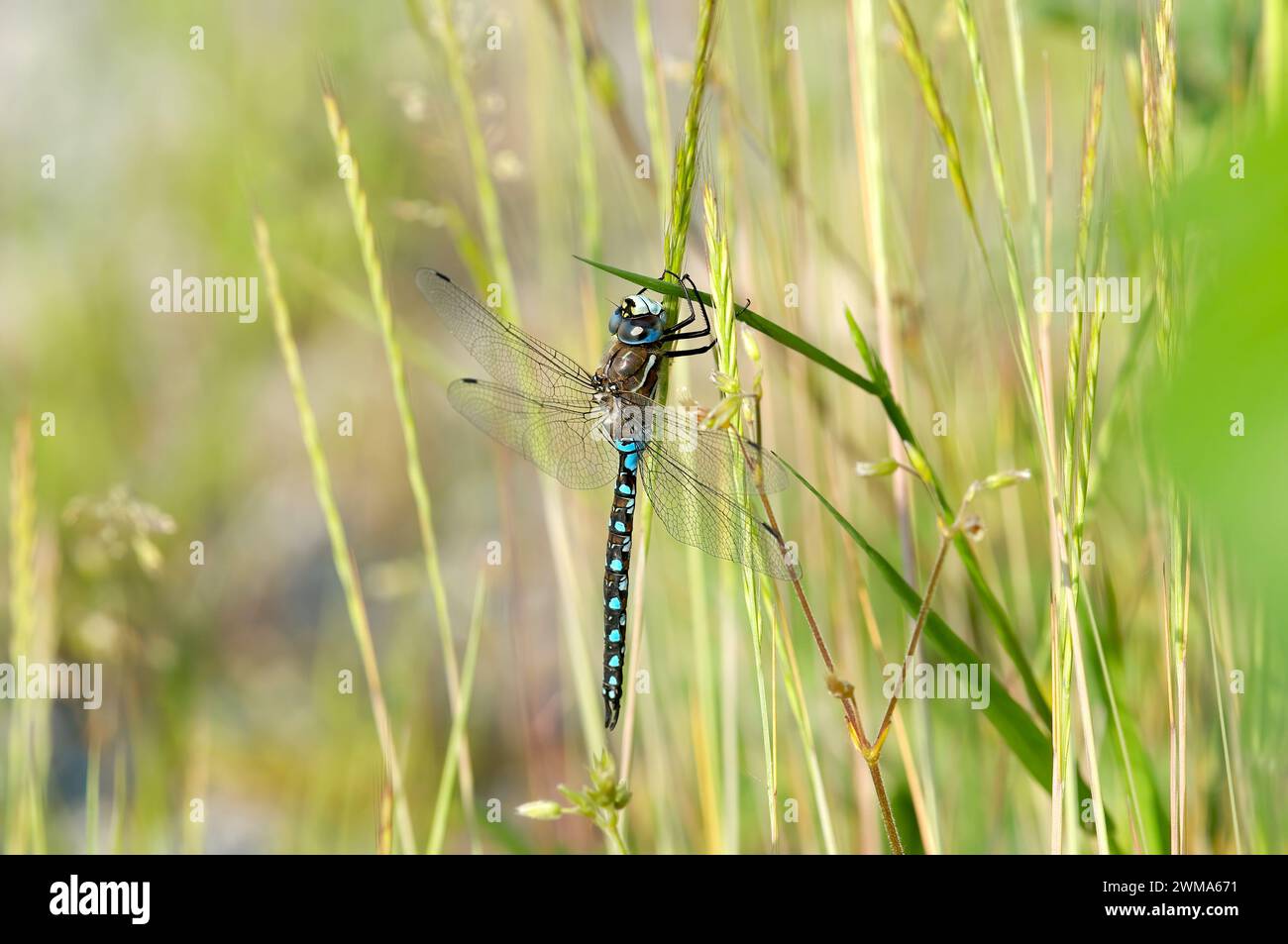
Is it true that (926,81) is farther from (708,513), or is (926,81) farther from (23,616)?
(23,616)

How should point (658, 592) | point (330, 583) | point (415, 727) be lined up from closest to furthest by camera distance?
A: point (658, 592) < point (415, 727) < point (330, 583)

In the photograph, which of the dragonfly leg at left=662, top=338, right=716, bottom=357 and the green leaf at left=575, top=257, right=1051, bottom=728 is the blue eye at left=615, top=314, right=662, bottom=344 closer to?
the dragonfly leg at left=662, top=338, right=716, bottom=357

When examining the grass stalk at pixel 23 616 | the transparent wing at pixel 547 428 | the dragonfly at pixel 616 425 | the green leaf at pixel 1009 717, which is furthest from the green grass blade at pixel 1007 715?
the grass stalk at pixel 23 616

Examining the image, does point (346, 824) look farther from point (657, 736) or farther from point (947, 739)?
point (947, 739)

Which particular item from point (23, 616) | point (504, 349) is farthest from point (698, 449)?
point (23, 616)

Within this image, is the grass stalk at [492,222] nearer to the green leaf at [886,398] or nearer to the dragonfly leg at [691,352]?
the dragonfly leg at [691,352]

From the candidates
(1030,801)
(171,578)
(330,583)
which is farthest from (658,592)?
(171,578)

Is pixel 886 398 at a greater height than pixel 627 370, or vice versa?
pixel 627 370
